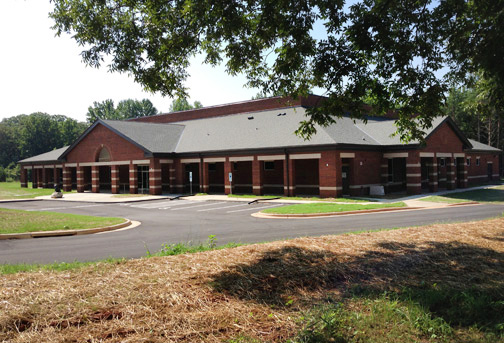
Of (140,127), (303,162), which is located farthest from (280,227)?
(140,127)

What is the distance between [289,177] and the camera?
99.7 feet

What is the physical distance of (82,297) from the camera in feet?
16.0

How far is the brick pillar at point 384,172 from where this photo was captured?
3183 centimetres

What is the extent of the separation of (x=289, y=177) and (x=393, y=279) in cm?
2469

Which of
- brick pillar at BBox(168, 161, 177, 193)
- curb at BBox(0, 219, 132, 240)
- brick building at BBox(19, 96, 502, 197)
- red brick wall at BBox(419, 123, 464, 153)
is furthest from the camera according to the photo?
brick pillar at BBox(168, 161, 177, 193)

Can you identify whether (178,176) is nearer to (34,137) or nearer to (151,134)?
(151,134)

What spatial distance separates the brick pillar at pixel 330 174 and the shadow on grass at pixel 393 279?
2051cm

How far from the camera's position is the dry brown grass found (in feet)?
13.4

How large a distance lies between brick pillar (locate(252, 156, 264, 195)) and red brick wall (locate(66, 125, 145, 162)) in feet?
37.4

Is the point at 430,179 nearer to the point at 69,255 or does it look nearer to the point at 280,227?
the point at 280,227

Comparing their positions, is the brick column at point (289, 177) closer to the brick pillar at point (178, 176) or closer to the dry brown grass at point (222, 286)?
the brick pillar at point (178, 176)

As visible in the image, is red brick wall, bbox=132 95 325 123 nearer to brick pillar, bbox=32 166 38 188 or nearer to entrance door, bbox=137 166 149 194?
entrance door, bbox=137 166 149 194

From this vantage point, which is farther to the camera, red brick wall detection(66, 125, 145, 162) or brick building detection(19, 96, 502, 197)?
red brick wall detection(66, 125, 145, 162)

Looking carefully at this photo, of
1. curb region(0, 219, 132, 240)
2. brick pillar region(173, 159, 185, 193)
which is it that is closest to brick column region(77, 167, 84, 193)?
brick pillar region(173, 159, 185, 193)
